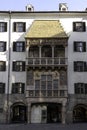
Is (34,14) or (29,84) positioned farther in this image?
(34,14)

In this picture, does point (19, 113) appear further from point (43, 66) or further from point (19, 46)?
point (19, 46)

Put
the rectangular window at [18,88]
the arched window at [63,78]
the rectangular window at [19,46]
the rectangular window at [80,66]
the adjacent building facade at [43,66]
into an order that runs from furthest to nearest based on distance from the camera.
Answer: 1. the rectangular window at [19,46]
2. the rectangular window at [80,66]
3. the rectangular window at [18,88]
4. the arched window at [63,78]
5. the adjacent building facade at [43,66]

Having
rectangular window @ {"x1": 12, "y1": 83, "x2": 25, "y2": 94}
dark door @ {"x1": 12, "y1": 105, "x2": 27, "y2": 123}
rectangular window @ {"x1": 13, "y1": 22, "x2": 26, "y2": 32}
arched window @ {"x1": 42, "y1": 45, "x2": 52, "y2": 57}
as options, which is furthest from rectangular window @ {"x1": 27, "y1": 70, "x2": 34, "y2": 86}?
rectangular window @ {"x1": 13, "y1": 22, "x2": 26, "y2": 32}

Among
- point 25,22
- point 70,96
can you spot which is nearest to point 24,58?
point 25,22

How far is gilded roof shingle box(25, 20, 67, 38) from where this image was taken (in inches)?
2055

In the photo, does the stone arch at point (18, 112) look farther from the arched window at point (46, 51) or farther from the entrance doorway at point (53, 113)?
the arched window at point (46, 51)

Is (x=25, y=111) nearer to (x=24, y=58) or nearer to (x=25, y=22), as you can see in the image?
(x=24, y=58)

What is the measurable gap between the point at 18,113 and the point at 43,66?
9.21m

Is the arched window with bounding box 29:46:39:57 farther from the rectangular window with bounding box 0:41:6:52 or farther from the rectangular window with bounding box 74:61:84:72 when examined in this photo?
the rectangular window with bounding box 74:61:84:72

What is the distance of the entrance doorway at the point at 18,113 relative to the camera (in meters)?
52.9

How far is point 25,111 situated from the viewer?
2101 inches

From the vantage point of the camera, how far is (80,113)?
5388 centimetres

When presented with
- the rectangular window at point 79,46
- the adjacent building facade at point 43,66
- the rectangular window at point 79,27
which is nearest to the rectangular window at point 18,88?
the adjacent building facade at point 43,66

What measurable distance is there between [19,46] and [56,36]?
21.5 ft
